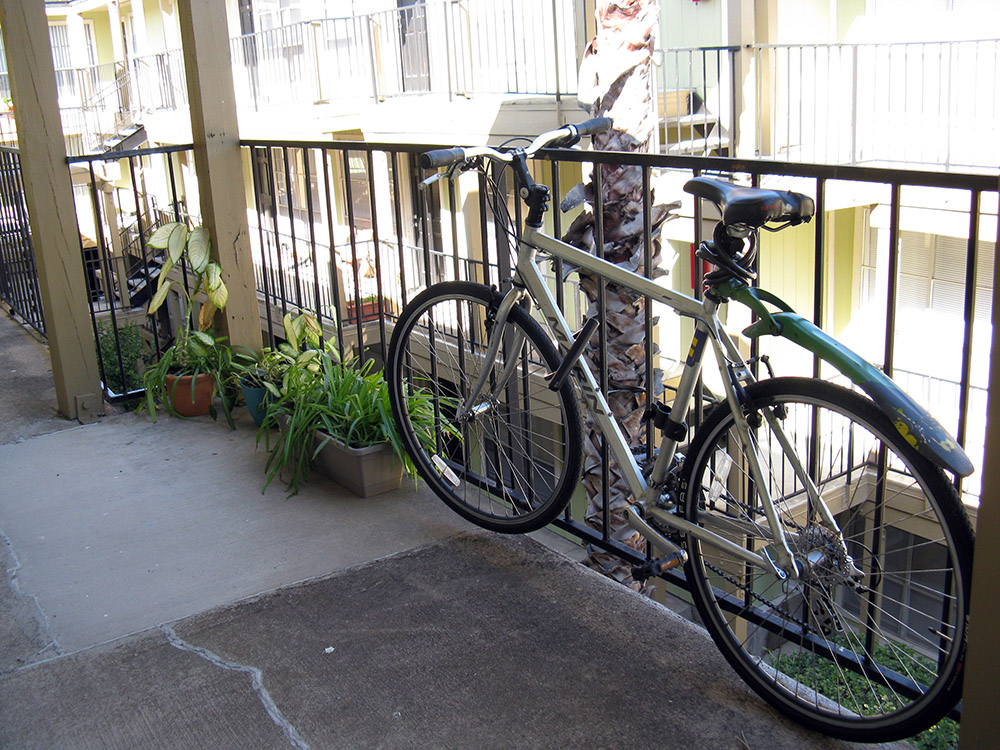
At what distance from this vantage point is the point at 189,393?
146 inches

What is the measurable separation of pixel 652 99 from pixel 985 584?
14.9 ft

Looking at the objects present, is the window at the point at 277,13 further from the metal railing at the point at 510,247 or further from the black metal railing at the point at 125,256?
the black metal railing at the point at 125,256

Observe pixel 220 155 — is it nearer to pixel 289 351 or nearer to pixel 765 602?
pixel 289 351

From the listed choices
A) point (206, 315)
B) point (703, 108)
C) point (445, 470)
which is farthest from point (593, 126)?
point (703, 108)

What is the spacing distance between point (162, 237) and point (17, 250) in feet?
7.28

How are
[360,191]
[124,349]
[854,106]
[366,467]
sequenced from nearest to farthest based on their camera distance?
[366,467] < [124,349] < [854,106] < [360,191]

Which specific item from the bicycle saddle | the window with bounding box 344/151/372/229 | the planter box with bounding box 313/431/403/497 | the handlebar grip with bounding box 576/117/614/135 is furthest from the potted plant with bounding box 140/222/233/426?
the window with bounding box 344/151/372/229

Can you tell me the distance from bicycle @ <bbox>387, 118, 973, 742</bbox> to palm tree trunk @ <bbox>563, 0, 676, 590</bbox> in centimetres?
254

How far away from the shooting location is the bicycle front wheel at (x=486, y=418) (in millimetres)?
2328

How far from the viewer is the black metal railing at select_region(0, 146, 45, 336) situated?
509cm

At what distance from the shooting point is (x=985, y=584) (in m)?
1.39

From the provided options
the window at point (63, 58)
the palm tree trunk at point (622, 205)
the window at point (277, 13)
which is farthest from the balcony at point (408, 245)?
the window at point (63, 58)

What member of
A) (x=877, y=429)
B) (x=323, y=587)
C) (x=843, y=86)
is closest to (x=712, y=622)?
(x=877, y=429)

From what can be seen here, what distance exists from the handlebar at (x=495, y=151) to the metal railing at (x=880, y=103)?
20.0 feet
